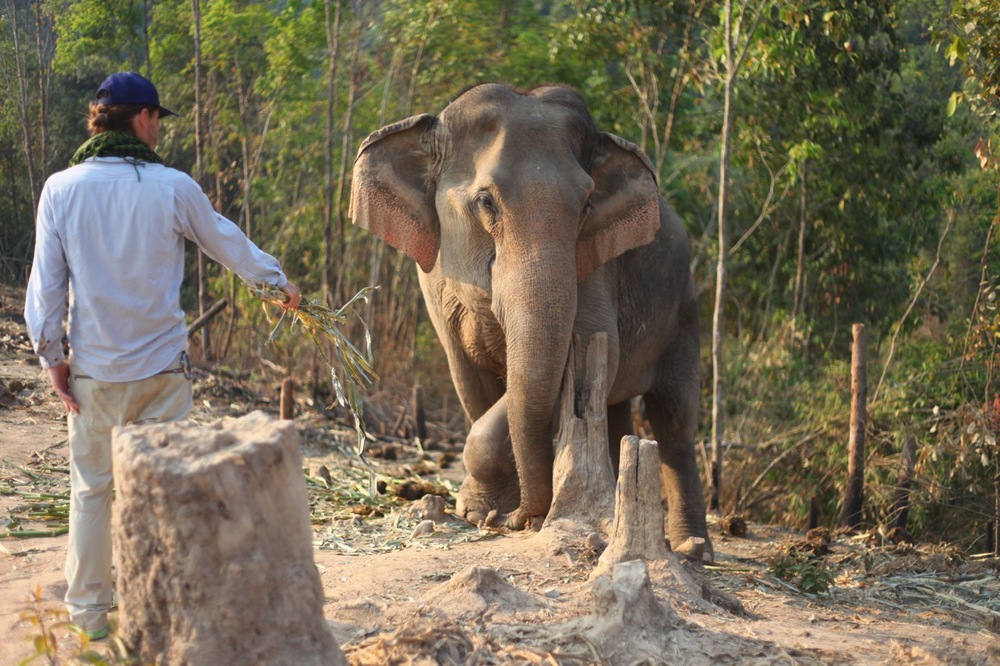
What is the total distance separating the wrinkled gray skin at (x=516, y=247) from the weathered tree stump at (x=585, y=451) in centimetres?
14

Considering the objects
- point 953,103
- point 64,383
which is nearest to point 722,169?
point 953,103

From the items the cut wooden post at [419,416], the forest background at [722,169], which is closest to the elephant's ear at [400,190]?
the forest background at [722,169]

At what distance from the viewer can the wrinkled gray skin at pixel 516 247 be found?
6.38 metres

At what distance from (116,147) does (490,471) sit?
330cm

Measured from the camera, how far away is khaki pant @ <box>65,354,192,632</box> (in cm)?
413

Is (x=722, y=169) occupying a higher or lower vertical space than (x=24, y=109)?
lower

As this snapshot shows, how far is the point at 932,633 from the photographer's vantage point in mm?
5363

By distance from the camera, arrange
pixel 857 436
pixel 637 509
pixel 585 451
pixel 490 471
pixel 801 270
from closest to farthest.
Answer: pixel 637 509, pixel 585 451, pixel 490 471, pixel 857 436, pixel 801 270

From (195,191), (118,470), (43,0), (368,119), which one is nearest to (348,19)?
(368,119)

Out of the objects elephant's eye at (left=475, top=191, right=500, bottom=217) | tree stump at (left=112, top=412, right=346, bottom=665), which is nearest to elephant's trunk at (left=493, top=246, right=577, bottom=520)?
elephant's eye at (left=475, top=191, right=500, bottom=217)

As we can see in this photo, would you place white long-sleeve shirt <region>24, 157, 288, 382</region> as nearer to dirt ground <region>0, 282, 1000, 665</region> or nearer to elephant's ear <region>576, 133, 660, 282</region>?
dirt ground <region>0, 282, 1000, 665</region>

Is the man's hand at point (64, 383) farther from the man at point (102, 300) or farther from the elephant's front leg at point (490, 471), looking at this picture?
the elephant's front leg at point (490, 471)

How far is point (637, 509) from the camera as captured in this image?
5.16 m

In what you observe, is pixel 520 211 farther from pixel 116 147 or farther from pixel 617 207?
pixel 116 147
